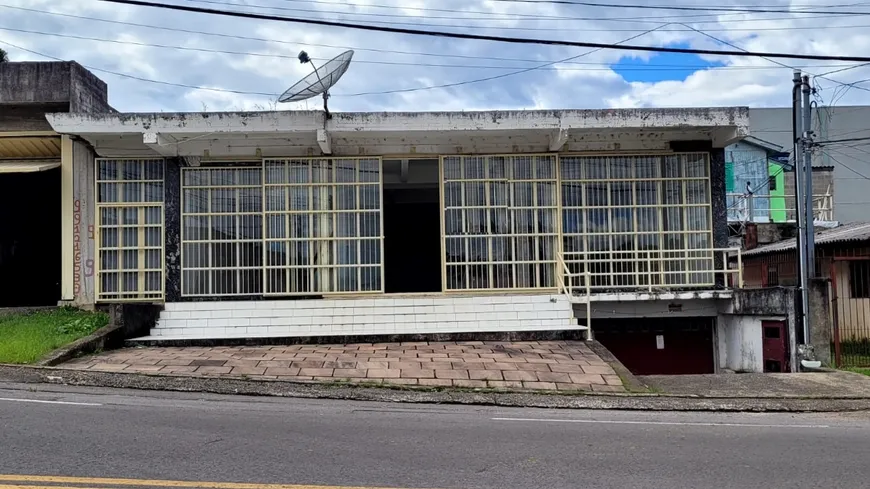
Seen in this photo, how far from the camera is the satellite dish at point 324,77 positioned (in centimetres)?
1250

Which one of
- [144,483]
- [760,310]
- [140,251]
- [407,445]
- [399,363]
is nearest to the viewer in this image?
[144,483]

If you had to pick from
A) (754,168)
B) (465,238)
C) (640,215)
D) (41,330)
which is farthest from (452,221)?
(754,168)

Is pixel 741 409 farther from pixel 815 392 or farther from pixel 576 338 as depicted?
pixel 576 338

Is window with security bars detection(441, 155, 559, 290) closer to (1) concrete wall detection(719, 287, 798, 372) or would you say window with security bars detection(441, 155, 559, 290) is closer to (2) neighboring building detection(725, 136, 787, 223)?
(1) concrete wall detection(719, 287, 798, 372)

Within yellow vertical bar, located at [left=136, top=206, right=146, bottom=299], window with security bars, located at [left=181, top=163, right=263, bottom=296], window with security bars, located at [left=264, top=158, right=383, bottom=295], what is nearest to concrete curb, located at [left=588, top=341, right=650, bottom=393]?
window with security bars, located at [left=264, top=158, right=383, bottom=295]

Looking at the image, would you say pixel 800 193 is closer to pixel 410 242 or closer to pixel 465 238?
pixel 465 238

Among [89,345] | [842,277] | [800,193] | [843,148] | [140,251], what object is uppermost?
[843,148]

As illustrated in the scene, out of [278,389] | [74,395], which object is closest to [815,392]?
[278,389]

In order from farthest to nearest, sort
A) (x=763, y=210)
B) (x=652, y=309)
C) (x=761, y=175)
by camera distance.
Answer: (x=761, y=175) < (x=763, y=210) < (x=652, y=309)

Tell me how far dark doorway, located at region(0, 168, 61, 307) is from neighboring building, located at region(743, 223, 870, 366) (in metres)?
16.4

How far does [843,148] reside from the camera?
32812 mm

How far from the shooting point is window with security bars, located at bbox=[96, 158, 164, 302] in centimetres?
1382

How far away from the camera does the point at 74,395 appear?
7.72m

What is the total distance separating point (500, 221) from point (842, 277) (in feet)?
27.3
